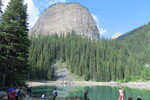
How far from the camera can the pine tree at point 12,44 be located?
38156 millimetres

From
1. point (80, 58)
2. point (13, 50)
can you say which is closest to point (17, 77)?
point (13, 50)

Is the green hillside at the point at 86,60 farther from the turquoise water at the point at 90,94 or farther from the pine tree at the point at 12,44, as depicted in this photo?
the pine tree at the point at 12,44

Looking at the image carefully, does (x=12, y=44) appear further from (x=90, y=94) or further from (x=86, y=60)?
(x=86, y=60)

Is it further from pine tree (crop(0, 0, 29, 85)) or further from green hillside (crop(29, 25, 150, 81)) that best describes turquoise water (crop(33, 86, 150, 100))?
green hillside (crop(29, 25, 150, 81))

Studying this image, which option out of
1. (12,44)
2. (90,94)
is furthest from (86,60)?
(12,44)

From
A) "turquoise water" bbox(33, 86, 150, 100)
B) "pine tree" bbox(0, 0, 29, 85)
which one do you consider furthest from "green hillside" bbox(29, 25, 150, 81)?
"pine tree" bbox(0, 0, 29, 85)

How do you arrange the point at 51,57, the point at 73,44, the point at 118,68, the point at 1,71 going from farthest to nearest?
the point at 73,44 < the point at 51,57 < the point at 118,68 < the point at 1,71

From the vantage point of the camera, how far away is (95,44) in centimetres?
18238

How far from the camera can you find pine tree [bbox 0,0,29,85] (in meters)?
38.2

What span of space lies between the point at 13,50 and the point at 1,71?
4.36m

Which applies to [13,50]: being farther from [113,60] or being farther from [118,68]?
[113,60]


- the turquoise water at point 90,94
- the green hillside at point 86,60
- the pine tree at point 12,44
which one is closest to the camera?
the pine tree at point 12,44

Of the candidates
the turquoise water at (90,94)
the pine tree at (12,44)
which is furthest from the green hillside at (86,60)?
the pine tree at (12,44)

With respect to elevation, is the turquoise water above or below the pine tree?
below
